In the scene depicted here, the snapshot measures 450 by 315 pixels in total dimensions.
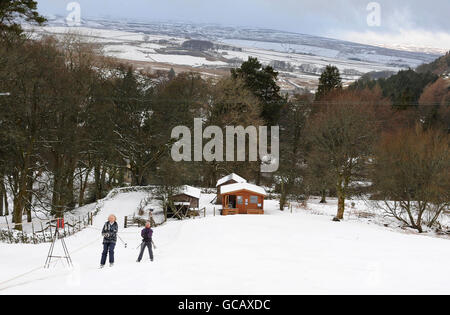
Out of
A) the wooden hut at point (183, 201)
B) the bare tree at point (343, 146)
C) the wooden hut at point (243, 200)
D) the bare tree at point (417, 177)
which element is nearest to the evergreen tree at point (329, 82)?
the bare tree at point (343, 146)

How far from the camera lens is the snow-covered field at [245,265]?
1077cm

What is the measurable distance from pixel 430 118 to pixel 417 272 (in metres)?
57.4

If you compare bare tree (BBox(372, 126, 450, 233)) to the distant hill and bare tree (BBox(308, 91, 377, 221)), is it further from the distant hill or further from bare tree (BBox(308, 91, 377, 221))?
the distant hill

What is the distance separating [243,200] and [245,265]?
2255 centimetres

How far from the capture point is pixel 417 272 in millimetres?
13438

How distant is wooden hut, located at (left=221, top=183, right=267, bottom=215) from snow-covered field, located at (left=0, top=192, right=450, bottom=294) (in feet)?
37.1

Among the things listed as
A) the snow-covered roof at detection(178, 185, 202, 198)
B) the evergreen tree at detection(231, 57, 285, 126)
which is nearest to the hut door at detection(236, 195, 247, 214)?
the snow-covered roof at detection(178, 185, 202, 198)

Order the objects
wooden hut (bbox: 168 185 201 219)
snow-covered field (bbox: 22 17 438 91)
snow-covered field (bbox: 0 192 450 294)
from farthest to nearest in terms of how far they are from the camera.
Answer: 1. snow-covered field (bbox: 22 17 438 91)
2. wooden hut (bbox: 168 185 201 219)
3. snow-covered field (bbox: 0 192 450 294)

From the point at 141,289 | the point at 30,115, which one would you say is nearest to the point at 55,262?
the point at 141,289

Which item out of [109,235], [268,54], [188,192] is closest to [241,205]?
[188,192]

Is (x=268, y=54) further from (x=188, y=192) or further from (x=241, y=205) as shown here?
(x=188, y=192)

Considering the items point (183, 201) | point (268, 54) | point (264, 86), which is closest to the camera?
point (183, 201)

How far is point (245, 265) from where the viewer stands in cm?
1351

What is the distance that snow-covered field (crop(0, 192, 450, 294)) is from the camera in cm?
1077
